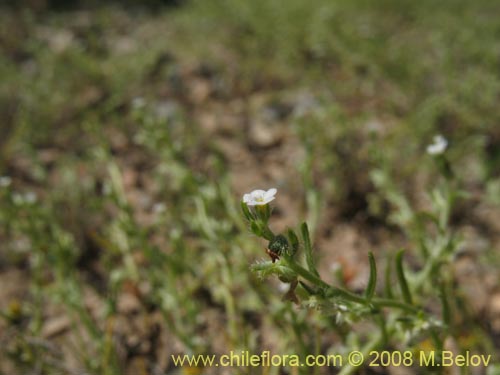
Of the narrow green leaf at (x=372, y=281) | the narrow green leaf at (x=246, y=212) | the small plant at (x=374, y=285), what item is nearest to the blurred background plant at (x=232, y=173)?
the small plant at (x=374, y=285)

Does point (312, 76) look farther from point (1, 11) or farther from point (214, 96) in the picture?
point (1, 11)

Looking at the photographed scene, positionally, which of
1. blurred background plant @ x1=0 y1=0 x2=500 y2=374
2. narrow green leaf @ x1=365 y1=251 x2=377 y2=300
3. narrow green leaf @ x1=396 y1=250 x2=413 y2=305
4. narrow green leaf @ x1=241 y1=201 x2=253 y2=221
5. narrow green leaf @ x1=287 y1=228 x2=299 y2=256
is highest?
narrow green leaf @ x1=241 y1=201 x2=253 y2=221

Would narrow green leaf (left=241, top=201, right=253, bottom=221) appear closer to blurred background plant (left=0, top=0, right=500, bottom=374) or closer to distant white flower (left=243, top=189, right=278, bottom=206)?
distant white flower (left=243, top=189, right=278, bottom=206)

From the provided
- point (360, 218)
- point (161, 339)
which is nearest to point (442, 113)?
point (360, 218)

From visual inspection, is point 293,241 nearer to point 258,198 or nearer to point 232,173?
point 258,198

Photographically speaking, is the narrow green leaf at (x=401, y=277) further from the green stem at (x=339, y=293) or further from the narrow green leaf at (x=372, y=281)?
the narrow green leaf at (x=372, y=281)

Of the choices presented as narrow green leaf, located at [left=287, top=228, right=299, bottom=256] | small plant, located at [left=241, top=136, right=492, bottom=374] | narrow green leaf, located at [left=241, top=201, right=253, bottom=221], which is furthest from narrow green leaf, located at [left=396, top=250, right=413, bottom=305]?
narrow green leaf, located at [left=241, top=201, right=253, bottom=221]

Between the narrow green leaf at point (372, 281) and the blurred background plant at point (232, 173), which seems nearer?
the narrow green leaf at point (372, 281)

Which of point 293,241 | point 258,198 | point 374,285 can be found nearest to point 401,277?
point 374,285
